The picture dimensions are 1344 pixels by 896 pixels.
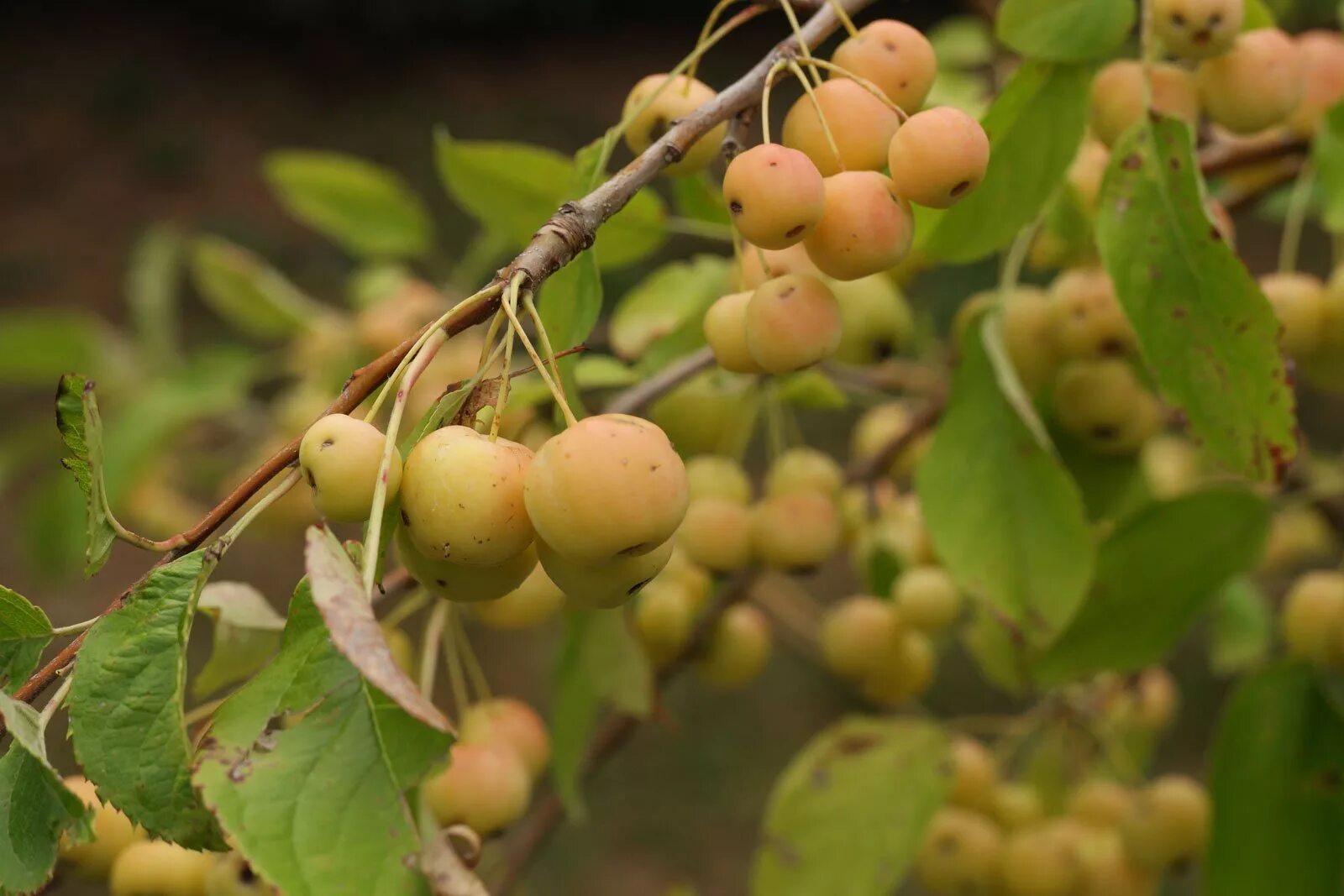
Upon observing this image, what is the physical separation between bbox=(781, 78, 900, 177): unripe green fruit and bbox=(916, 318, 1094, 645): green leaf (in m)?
0.20

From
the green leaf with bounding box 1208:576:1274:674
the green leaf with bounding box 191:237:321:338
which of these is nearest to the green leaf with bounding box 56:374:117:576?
the green leaf with bounding box 191:237:321:338

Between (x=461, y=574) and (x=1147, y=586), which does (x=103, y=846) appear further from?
(x=1147, y=586)

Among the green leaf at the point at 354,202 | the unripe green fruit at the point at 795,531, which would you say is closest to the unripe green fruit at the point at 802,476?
the unripe green fruit at the point at 795,531

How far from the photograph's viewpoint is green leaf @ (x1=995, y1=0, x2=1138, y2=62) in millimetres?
460

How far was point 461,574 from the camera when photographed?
13.0 inches

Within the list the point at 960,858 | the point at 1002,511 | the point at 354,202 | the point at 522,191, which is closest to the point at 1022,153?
the point at 1002,511

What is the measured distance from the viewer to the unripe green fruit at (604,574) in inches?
13.0

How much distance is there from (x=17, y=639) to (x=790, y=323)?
0.24 m

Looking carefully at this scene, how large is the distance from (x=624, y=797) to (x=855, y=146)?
61.8 inches

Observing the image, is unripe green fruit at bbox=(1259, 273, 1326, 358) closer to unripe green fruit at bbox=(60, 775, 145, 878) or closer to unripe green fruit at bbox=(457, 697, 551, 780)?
unripe green fruit at bbox=(457, 697, 551, 780)

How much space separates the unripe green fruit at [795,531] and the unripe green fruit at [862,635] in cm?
11

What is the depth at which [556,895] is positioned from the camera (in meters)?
1.66

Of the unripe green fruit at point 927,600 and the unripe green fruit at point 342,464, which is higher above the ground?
the unripe green fruit at point 342,464

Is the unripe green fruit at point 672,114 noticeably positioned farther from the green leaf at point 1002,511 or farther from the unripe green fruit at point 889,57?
the green leaf at point 1002,511
